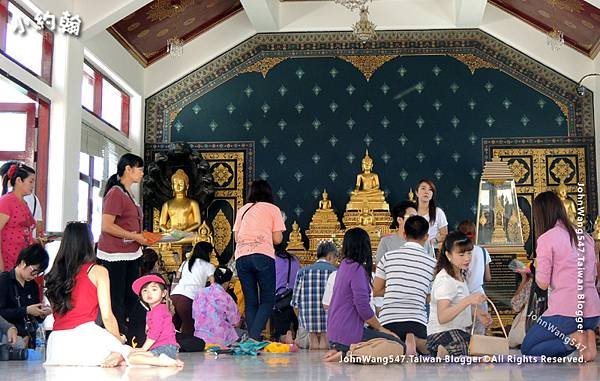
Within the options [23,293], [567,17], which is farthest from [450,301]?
[567,17]

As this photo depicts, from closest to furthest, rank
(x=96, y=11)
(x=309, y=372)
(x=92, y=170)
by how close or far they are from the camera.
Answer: (x=309, y=372) < (x=96, y=11) < (x=92, y=170)

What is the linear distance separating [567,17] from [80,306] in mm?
8631

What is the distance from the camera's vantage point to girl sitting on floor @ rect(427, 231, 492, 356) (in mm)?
5012

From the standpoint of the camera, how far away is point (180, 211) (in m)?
11.9

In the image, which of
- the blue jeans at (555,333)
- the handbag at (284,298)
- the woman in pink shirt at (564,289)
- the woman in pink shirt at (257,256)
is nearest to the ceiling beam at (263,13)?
the handbag at (284,298)

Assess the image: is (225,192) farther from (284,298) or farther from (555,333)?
(555,333)

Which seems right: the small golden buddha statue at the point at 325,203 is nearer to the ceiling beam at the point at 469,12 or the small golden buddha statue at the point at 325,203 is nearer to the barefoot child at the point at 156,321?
the ceiling beam at the point at 469,12

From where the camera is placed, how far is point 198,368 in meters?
4.72

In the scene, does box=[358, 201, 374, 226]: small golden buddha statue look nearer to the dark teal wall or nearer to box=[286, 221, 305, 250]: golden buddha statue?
the dark teal wall

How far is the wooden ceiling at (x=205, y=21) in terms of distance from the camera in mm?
11102

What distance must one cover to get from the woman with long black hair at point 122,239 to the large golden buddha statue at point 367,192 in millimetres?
6277

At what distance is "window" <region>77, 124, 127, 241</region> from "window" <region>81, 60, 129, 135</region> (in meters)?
0.35

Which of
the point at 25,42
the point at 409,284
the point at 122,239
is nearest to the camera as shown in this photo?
the point at 409,284

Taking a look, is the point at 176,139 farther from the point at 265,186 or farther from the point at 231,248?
the point at 265,186
